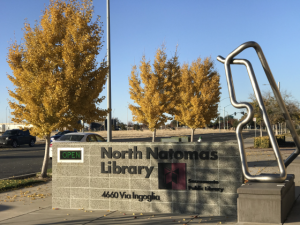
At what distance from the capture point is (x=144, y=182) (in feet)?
24.8

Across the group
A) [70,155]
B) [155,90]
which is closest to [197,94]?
[155,90]

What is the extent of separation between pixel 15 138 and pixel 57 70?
77.4 ft

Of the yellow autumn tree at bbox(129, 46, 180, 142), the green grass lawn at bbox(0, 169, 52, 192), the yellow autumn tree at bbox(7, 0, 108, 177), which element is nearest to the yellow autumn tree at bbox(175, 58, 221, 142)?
the yellow autumn tree at bbox(129, 46, 180, 142)

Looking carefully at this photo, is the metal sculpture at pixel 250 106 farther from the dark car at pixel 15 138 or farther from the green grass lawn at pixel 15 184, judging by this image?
the dark car at pixel 15 138

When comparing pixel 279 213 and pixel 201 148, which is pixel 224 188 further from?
pixel 279 213

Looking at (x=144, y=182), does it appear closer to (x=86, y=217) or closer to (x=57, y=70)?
(x=86, y=217)

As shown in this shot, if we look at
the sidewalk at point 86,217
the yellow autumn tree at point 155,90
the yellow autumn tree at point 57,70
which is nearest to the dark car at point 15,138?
the yellow autumn tree at point 155,90

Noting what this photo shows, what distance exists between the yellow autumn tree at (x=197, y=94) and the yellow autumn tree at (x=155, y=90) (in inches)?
77.3

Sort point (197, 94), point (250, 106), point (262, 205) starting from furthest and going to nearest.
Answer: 1. point (197, 94)
2. point (250, 106)
3. point (262, 205)

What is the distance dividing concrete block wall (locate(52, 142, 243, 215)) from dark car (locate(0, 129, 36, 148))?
26.9 metres

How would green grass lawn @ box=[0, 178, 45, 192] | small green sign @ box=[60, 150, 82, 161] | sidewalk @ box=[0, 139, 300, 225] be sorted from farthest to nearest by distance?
green grass lawn @ box=[0, 178, 45, 192], small green sign @ box=[60, 150, 82, 161], sidewalk @ box=[0, 139, 300, 225]

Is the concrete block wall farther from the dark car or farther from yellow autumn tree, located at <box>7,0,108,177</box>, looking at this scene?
the dark car

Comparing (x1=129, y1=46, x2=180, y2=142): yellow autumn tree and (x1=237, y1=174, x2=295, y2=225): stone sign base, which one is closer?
(x1=237, y1=174, x2=295, y2=225): stone sign base

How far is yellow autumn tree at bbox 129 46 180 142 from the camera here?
76.6ft
